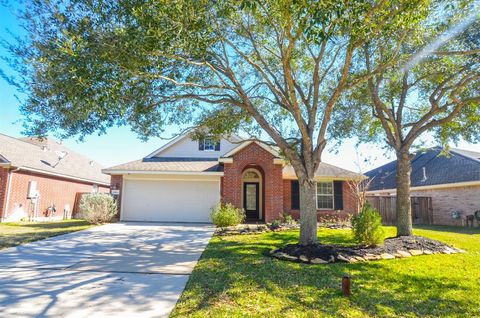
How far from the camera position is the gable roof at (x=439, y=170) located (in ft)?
58.9

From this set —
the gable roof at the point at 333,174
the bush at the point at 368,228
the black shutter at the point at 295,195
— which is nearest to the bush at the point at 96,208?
the gable roof at the point at 333,174

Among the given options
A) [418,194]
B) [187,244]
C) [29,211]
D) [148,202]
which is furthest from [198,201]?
[418,194]

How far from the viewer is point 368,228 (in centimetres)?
837

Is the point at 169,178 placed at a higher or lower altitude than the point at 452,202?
higher

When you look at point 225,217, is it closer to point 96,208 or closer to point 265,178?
point 265,178

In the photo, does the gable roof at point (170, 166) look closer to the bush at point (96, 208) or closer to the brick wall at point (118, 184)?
the brick wall at point (118, 184)

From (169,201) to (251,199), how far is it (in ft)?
16.7

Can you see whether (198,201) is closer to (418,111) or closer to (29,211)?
(29,211)

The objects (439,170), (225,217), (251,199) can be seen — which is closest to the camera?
(225,217)

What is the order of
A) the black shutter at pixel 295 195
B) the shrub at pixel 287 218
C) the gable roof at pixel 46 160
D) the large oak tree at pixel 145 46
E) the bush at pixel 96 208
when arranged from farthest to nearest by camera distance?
the black shutter at pixel 295 195 → the gable roof at pixel 46 160 → the shrub at pixel 287 218 → the bush at pixel 96 208 → the large oak tree at pixel 145 46

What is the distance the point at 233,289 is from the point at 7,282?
4.07 meters

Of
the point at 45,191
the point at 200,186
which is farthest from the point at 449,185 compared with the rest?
the point at 45,191

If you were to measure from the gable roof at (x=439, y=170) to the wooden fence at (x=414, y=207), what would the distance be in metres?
1.44

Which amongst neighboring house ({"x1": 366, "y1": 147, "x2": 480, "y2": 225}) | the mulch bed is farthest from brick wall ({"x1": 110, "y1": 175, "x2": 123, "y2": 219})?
neighboring house ({"x1": 366, "y1": 147, "x2": 480, "y2": 225})
